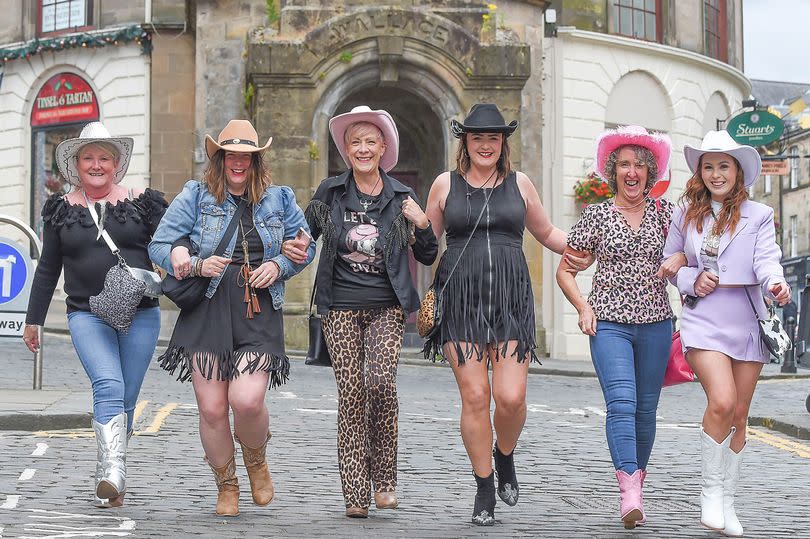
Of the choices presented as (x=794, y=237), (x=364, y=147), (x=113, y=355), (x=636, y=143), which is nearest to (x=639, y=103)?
(x=636, y=143)

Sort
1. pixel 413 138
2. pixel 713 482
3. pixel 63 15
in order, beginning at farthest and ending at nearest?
pixel 63 15 < pixel 413 138 < pixel 713 482

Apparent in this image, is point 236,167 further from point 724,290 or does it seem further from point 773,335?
point 773,335

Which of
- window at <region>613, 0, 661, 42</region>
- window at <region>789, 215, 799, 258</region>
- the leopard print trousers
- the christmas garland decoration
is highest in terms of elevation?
window at <region>613, 0, 661, 42</region>

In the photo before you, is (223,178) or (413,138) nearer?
(223,178)

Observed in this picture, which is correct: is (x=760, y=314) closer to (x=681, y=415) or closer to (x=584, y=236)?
(x=584, y=236)

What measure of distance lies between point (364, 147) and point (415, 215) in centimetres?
52

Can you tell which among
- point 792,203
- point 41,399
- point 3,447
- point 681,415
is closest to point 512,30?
point 681,415

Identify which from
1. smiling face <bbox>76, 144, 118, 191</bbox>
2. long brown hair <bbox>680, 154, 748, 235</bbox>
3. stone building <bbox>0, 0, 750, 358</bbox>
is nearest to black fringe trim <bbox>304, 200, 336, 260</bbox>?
smiling face <bbox>76, 144, 118, 191</bbox>

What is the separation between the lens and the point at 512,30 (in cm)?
2514

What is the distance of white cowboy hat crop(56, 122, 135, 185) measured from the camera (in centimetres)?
810

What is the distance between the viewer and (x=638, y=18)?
2952 cm

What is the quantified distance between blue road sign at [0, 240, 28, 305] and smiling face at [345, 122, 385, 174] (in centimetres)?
713

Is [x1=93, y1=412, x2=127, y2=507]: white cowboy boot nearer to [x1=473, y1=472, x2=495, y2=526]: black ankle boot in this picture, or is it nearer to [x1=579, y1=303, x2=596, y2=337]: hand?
[x1=473, y1=472, x2=495, y2=526]: black ankle boot

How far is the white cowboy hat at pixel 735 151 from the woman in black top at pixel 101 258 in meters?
2.92
